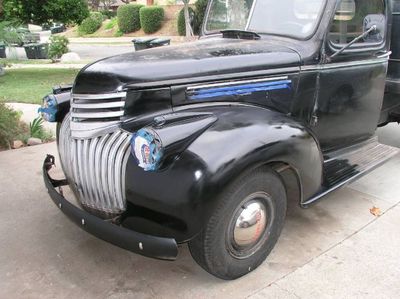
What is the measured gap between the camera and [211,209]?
2.45m

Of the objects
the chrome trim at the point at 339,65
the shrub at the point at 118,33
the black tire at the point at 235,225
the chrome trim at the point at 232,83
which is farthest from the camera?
the shrub at the point at 118,33

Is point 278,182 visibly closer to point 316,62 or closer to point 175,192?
point 175,192

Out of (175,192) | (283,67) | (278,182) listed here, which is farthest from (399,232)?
(175,192)

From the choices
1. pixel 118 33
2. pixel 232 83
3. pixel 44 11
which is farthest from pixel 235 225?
pixel 118 33

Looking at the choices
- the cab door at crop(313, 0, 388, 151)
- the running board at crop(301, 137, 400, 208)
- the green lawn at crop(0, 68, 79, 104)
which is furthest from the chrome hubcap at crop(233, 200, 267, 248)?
the green lawn at crop(0, 68, 79, 104)

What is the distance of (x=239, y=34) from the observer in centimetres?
376

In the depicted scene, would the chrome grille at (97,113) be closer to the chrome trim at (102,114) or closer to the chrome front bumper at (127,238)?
the chrome trim at (102,114)

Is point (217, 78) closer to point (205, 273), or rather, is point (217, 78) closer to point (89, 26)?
point (205, 273)

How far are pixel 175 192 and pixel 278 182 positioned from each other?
2.64 feet

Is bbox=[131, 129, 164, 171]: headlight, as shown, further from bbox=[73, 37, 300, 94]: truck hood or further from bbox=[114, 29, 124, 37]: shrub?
bbox=[114, 29, 124, 37]: shrub

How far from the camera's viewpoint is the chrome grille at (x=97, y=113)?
273 cm

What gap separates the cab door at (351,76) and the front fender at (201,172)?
1042mm

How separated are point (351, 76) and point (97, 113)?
2.21 m

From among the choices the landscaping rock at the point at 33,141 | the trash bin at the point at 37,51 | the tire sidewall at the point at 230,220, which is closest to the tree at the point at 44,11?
the landscaping rock at the point at 33,141
